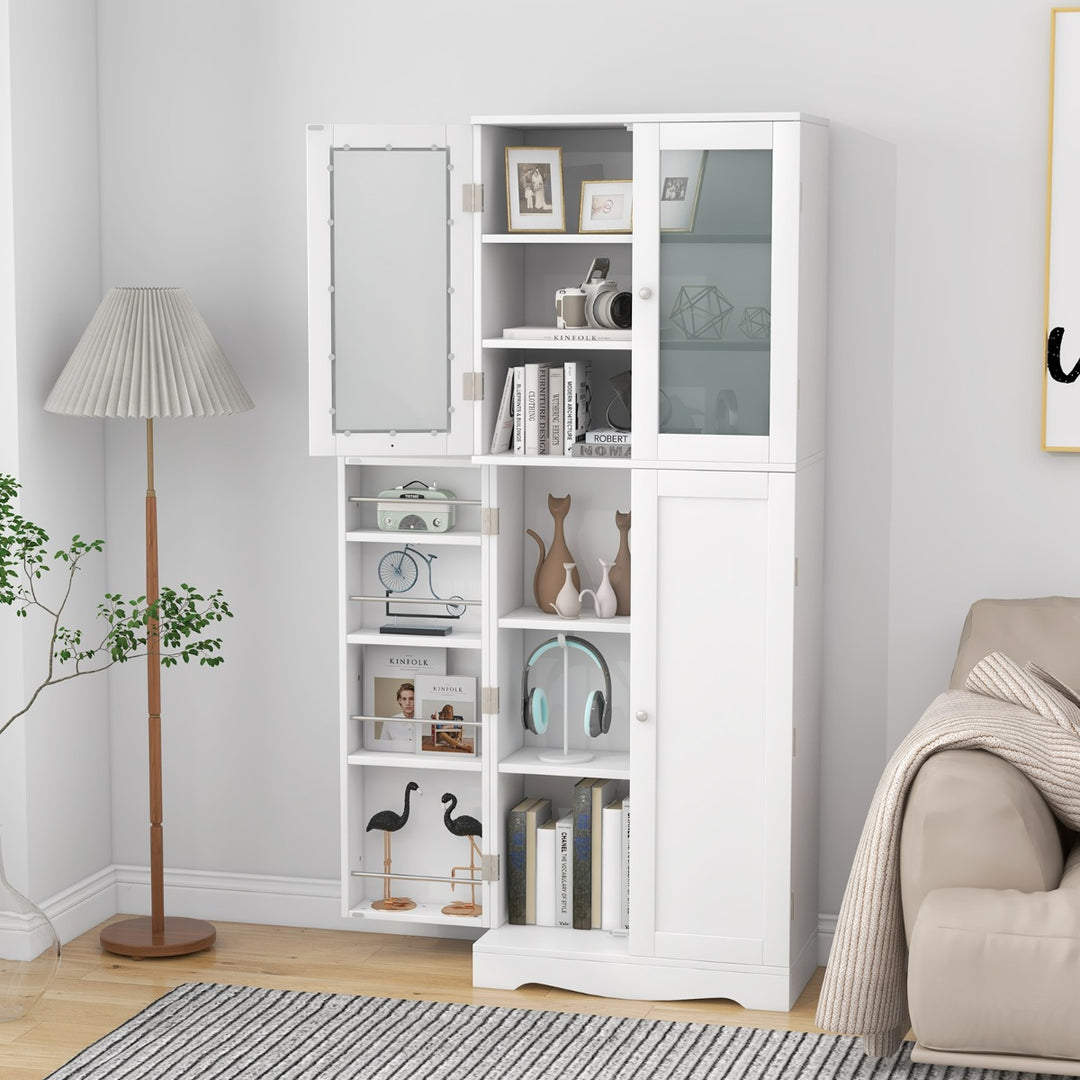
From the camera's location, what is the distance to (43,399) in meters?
3.76

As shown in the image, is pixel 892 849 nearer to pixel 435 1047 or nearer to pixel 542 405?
pixel 435 1047

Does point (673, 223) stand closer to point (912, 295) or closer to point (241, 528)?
point (912, 295)

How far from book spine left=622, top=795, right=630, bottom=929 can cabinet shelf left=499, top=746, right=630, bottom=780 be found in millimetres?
74

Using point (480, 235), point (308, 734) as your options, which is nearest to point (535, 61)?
point (480, 235)

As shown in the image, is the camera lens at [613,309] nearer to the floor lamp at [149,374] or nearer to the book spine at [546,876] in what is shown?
the floor lamp at [149,374]

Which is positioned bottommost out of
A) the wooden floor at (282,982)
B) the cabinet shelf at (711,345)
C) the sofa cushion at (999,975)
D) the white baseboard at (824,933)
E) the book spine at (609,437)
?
the wooden floor at (282,982)

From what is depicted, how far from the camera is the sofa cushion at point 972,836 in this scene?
8.46 feet

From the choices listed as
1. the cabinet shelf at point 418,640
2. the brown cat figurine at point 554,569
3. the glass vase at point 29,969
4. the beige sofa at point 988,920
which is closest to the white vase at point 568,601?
the brown cat figurine at point 554,569

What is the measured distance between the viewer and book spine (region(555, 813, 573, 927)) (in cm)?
363

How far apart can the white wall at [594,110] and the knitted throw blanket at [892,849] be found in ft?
2.58

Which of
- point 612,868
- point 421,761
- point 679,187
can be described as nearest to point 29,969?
point 421,761

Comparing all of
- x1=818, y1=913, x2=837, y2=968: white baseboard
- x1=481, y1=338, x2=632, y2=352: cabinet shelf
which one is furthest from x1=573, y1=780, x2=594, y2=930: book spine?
x1=481, y1=338, x2=632, y2=352: cabinet shelf

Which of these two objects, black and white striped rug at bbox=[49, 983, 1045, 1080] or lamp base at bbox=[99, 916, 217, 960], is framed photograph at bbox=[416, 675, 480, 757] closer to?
black and white striped rug at bbox=[49, 983, 1045, 1080]

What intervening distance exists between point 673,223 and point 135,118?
149cm
